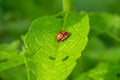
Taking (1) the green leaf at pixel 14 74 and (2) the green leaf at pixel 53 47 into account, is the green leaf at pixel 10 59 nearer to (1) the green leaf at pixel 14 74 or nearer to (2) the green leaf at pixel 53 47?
(2) the green leaf at pixel 53 47

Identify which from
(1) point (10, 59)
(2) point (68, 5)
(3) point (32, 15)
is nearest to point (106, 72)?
(2) point (68, 5)

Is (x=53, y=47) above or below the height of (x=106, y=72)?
above

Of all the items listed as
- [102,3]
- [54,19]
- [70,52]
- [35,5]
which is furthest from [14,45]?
[102,3]

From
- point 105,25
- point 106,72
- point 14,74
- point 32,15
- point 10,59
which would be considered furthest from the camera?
point 32,15

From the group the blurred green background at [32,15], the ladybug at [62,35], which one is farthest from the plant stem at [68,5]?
the blurred green background at [32,15]

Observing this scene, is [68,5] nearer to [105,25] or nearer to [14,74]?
[105,25]
